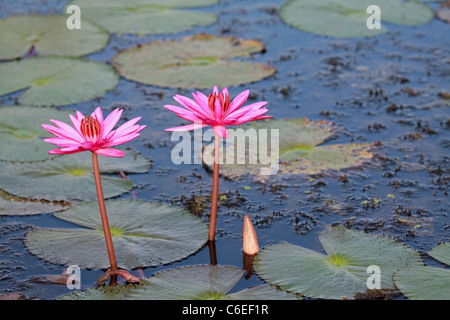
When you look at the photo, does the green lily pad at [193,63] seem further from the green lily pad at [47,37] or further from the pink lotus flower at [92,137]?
the pink lotus flower at [92,137]

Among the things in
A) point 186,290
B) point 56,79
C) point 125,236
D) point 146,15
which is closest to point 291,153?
point 125,236

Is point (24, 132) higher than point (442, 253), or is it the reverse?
point (24, 132)

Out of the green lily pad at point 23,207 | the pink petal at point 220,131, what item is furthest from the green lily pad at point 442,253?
the green lily pad at point 23,207

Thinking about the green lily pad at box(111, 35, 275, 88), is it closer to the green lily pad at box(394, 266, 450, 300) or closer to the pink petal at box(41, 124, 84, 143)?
the pink petal at box(41, 124, 84, 143)

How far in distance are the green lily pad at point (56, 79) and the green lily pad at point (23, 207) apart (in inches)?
61.1

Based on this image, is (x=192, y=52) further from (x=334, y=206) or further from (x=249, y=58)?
(x=334, y=206)

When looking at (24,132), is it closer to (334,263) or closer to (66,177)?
(66,177)

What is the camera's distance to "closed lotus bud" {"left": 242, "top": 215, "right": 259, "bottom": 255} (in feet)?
10.9

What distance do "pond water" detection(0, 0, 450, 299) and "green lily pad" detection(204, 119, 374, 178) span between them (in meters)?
0.10

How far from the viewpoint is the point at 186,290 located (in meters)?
2.98

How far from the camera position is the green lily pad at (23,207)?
12.6 ft

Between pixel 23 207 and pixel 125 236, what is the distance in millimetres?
832

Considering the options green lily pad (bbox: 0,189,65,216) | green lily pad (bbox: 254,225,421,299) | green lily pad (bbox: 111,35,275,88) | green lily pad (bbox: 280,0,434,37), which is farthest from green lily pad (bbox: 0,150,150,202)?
green lily pad (bbox: 280,0,434,37)
